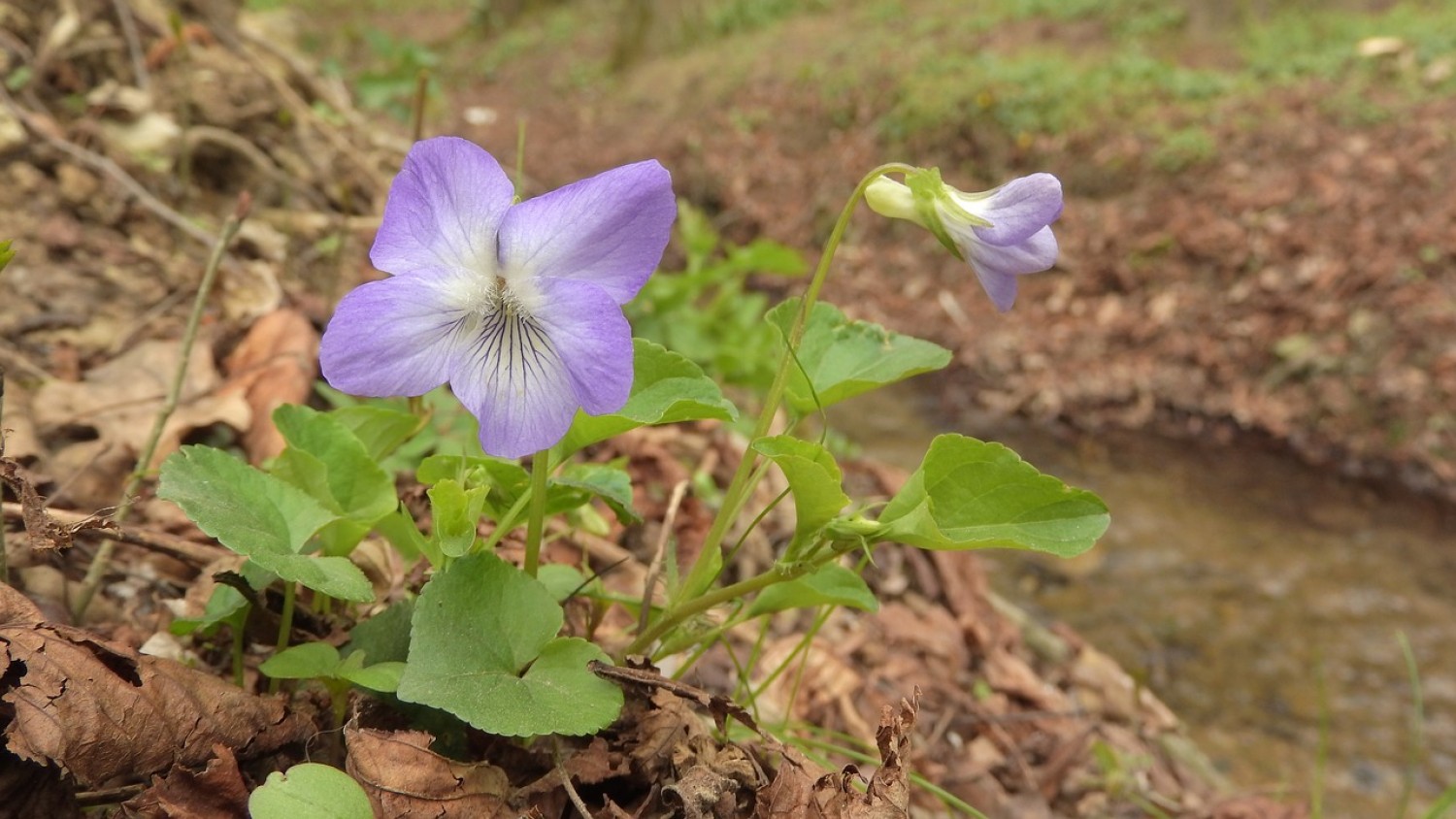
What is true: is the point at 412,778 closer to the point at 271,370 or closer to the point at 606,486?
the point at 606,486

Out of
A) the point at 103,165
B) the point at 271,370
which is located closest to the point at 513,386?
the point at 271,370

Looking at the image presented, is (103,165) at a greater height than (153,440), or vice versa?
(103,165)

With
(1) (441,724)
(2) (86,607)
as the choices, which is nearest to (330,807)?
(1) (441,724)

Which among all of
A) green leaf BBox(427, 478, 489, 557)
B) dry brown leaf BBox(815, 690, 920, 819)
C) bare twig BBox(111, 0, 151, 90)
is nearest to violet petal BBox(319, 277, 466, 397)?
green leaf BBox(427, 478, 489, 557)

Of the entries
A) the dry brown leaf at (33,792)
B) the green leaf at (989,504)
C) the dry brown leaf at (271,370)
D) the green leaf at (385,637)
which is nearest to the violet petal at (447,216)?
the green leaf at (385,637)

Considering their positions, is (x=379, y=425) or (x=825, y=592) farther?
(x=379, y=425)

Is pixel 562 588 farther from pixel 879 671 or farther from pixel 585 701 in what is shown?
pixel 879 671
